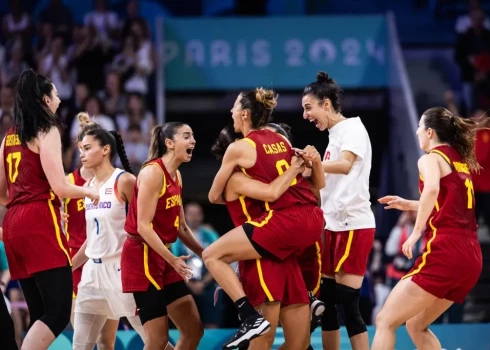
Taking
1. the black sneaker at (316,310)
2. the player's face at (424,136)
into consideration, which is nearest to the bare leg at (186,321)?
the black sneaker at (316,310)

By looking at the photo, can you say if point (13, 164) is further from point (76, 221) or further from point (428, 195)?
point (428, 195)

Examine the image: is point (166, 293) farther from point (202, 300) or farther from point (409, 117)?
point (409, 117)

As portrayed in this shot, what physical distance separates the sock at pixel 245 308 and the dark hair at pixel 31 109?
1702mm

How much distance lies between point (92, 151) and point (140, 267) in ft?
3.48

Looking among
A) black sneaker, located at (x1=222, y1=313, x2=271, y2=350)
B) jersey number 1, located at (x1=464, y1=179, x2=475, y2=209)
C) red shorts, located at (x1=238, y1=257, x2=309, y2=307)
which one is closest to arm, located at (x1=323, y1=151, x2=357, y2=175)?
red shorts, located at (x1=238, y1=257, x2=309, y2=307)

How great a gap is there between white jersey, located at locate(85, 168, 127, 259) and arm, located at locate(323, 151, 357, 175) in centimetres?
162

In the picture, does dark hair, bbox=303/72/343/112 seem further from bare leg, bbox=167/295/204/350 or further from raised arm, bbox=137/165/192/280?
bare leg, bbox=167/295/204/350

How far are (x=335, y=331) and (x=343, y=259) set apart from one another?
0.57 m

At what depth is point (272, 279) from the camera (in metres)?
6.06

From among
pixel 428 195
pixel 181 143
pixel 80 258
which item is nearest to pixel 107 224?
pixel 80 258

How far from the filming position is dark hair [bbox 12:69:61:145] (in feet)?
19.5

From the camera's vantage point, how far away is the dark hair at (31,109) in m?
5.95

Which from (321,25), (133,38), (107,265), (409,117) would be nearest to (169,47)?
(133,38)

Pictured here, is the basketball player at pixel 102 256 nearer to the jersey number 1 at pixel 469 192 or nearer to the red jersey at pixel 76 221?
the red jersey at pixel 76 221
